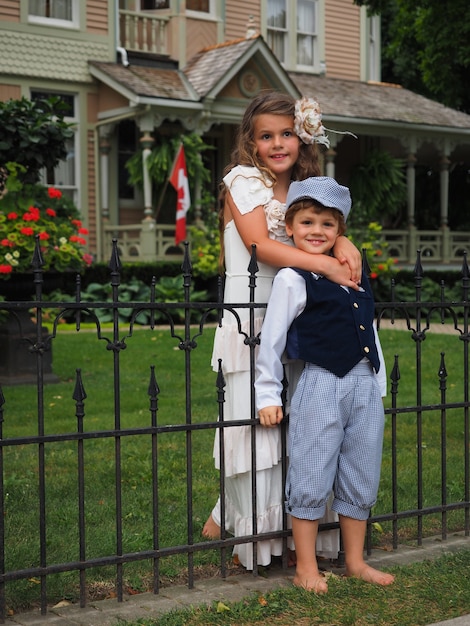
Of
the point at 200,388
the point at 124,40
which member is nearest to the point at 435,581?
the point at 200,388

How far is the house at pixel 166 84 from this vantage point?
17.4 meters

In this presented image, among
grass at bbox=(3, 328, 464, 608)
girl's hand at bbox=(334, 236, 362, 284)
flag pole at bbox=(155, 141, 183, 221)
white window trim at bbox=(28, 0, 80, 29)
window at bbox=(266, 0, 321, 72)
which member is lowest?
grass at bbox=(3, 328, 464, 608)

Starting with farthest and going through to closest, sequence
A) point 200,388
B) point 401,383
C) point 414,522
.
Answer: point 401,383, point 200,388, point 414,522

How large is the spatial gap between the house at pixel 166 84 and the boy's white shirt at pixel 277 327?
13.5 meters

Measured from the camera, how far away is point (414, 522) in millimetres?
5016

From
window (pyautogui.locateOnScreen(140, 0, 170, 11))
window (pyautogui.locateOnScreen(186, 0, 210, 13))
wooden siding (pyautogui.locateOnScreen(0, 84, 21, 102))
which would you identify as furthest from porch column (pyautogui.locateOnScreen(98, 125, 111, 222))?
window (pyautogui.locateOnScreen(186, 0, 210, 13))

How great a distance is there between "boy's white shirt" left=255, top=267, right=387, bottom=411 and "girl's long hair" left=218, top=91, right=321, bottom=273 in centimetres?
53

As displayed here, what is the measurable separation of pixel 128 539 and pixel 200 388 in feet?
13.9

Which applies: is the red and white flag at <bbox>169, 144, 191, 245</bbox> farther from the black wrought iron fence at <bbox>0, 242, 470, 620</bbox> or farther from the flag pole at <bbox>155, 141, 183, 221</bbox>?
the black wrought iron fence at <bbox>0, 242, 470, 620</bbox>

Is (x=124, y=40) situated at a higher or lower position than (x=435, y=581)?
higher

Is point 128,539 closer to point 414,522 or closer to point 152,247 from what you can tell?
point 414,522

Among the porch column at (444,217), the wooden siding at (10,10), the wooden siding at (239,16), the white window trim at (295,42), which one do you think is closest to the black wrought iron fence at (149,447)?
the wooden siding at (10,10)

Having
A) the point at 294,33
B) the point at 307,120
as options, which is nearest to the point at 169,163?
the point at 294,33

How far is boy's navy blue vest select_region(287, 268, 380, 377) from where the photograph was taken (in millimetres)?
3809
